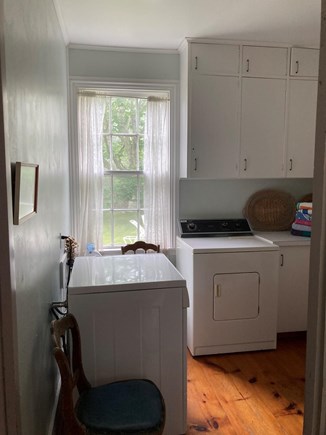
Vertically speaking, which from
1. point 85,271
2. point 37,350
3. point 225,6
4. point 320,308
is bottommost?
point 37,350

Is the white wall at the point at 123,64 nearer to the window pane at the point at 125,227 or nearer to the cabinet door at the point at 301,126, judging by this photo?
the cabinet door at the point at 301,126

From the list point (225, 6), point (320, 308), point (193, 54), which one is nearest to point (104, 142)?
point (193, 54)

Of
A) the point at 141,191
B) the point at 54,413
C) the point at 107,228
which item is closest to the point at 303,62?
the point at 141,191

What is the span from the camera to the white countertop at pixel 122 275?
1832mm

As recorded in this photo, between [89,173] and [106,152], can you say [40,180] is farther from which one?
[106,152]

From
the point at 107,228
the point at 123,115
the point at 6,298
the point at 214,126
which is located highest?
the point at 123,115

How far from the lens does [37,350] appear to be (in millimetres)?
1572

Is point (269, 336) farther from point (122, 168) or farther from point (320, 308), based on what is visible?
point (320, 308)

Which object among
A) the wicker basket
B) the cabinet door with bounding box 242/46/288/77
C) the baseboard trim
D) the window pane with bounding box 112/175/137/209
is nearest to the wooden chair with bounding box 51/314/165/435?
the baseboard trim

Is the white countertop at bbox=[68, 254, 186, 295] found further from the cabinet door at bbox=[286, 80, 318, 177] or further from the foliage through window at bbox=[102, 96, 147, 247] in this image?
the cabinet door at bbox=[286, 80, 318, 177]

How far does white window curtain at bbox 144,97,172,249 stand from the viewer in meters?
3.24

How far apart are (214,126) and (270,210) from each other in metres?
1.02

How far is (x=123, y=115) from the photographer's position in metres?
3.26

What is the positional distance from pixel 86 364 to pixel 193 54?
95.3 inches
